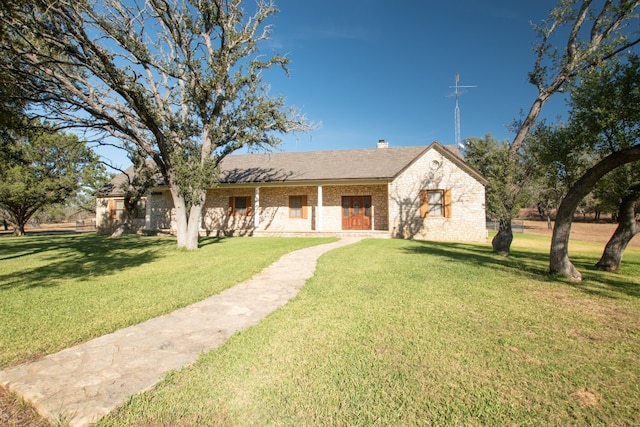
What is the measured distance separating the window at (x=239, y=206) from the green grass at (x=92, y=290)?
1010 cm

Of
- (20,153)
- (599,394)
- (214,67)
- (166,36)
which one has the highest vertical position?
(166,36)

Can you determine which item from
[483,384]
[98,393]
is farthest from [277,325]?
[483,384]

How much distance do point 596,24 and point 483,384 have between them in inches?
498

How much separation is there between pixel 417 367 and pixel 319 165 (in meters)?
18.2

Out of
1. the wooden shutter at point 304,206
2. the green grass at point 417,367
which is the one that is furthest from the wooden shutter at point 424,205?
the green grass at point 417,367

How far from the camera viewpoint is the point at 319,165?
2047cm

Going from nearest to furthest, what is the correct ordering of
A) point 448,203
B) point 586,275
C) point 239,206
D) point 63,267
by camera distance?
1. point 586,275
2. point 63,267
3. point 448,203
4. point 239,206

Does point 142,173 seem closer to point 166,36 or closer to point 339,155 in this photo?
point 166,36

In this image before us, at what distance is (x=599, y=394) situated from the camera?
2578 millimetres

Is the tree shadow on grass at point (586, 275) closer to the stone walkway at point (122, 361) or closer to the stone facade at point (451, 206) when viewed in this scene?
the stone facade at point (451, 206)

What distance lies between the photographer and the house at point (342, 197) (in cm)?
1655

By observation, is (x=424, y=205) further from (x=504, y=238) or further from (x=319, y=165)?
(x=319, y=165)

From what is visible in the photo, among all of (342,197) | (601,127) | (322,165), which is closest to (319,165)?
(322,165)

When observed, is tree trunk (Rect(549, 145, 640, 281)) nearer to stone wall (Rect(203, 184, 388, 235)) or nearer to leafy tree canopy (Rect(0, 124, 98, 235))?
stone wall (Rect(203, 184, 388, 235))
